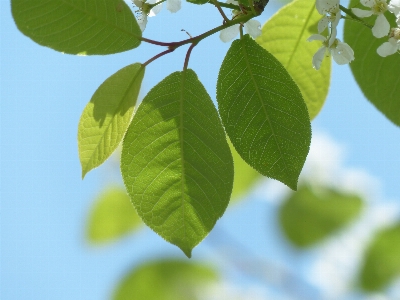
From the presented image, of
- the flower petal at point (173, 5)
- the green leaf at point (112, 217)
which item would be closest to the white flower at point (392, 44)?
the flower petal at point (173, 5)

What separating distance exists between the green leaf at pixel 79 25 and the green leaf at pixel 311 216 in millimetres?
1886

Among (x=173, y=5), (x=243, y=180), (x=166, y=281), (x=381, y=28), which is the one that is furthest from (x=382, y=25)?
(x=166, y=281)

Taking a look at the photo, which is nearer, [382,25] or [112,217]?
[382,25]

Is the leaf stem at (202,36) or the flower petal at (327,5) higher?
the flower petal at (327,5)

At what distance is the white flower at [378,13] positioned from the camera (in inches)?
58.9

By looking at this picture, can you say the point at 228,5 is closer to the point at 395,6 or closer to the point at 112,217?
the point at 395,6

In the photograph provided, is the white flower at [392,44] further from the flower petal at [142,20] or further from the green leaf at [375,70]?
the flower petal at [142,20]

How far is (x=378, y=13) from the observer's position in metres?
1.52

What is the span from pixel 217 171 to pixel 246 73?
0.27m

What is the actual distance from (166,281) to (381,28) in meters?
2.27

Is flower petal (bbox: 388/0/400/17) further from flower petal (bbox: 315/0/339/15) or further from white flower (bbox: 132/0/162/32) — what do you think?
white flower (bbox: 132/0/162/32)

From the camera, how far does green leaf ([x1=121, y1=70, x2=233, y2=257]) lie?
57.1 inches

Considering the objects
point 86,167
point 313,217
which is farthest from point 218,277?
point 86,167

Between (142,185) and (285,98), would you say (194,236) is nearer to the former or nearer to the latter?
(142,185)
